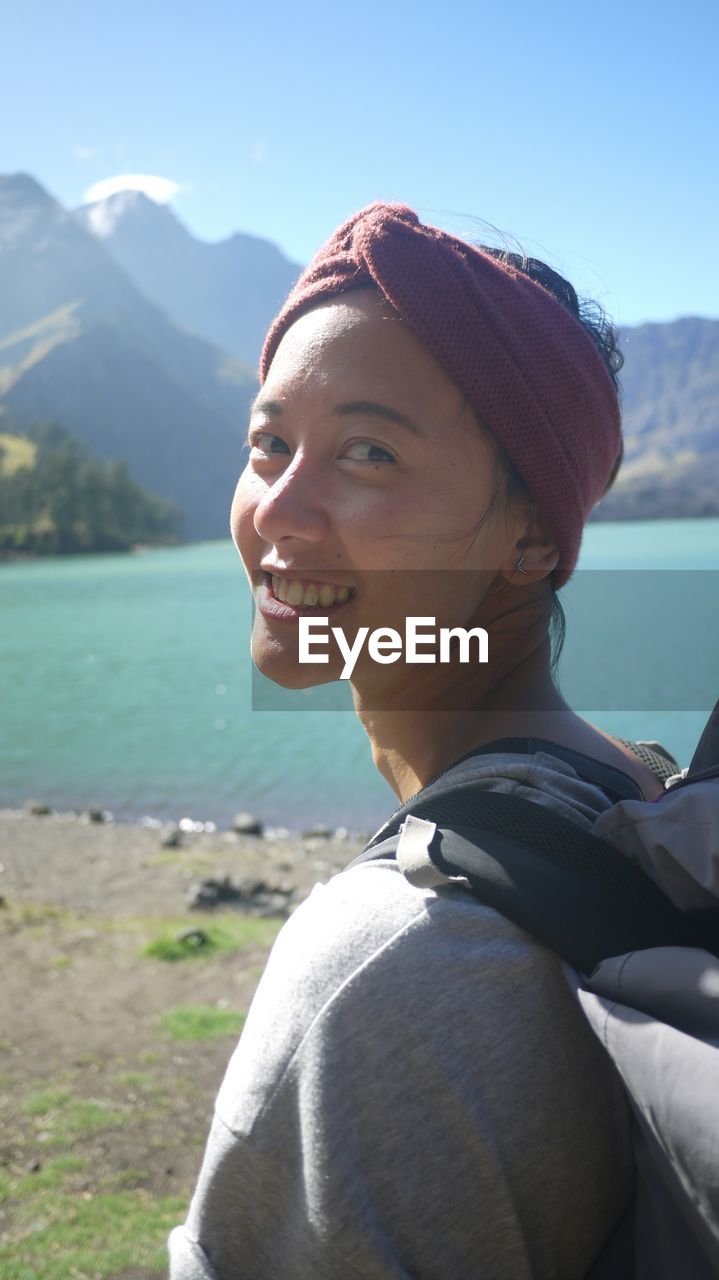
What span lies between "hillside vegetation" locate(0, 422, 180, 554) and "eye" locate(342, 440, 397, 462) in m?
117

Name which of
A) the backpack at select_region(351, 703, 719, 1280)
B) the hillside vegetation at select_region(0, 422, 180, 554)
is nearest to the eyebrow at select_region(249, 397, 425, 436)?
the backpack at select_region(351, 703, 719, 1280)

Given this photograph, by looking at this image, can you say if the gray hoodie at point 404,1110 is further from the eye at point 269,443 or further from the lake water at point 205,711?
the lake water at point 205,711

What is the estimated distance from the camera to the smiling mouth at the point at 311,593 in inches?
77.2

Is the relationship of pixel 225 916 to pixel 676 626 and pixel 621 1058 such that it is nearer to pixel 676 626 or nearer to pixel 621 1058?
pixel 621 1058

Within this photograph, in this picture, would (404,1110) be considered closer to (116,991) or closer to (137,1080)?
(137,1080)

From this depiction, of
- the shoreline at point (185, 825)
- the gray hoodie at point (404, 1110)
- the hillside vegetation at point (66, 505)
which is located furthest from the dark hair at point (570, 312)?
the hillside vegetation at point (66, 505)

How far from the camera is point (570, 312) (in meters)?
2.16

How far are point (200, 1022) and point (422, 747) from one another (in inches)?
277

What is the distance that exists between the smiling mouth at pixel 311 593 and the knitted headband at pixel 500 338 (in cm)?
43

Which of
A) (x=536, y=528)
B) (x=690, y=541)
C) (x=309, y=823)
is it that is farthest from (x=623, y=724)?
(x=690, y=541)

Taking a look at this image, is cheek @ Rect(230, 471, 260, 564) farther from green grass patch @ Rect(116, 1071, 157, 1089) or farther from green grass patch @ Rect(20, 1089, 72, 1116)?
green grass patch @ Rect(116, 1071, 157, 1089)

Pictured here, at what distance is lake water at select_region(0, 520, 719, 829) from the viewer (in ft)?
69.8

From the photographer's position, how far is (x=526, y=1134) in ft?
4.56

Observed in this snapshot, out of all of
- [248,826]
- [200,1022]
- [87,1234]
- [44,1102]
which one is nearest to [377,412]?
[87,1234]
